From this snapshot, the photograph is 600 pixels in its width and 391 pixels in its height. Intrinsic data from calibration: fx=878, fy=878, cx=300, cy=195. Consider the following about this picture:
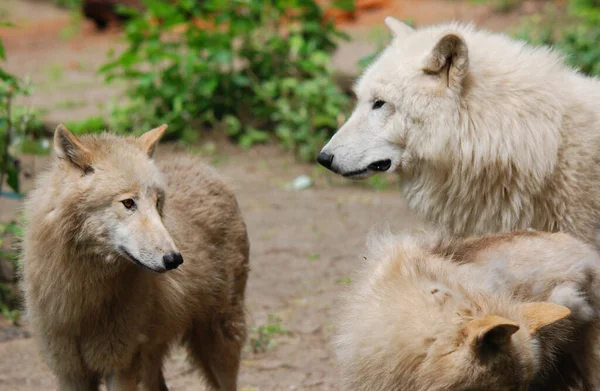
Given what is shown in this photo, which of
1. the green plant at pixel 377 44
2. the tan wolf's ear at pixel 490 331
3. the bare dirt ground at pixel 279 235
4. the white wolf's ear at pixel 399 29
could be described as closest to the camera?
the tan wolf's ear at pixel 490 331

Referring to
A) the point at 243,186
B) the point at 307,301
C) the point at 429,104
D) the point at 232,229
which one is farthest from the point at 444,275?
the point at 243,186

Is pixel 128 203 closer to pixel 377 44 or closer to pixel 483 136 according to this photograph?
pixel 483 136

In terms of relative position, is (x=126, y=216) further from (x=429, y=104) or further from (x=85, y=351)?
(x=429, y=104)

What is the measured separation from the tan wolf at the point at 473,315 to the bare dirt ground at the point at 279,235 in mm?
703

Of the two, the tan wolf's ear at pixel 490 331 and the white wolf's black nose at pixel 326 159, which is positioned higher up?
the tan wolf's ear at pixel 490 331

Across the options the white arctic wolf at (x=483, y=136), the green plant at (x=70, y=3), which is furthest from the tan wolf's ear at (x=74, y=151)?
the green plant at (x=70, y=3)

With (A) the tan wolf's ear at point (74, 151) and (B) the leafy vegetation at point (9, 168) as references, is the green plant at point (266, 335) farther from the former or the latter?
(A) the tan wolf's ear at point (74, 151)

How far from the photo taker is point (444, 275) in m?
4.00

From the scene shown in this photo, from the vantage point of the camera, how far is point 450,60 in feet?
16.6

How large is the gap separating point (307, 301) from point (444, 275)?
3282 mm

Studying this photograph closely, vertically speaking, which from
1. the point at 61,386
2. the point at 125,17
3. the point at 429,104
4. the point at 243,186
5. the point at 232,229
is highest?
the point at 429,104

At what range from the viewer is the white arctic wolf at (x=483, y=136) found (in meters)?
5.01

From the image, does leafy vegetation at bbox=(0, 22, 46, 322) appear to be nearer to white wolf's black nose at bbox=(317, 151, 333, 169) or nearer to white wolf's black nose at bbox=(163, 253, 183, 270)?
white wolf's black nose at bbox=(317, 151, 333, 169)

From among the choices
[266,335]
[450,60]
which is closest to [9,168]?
[266,335]
